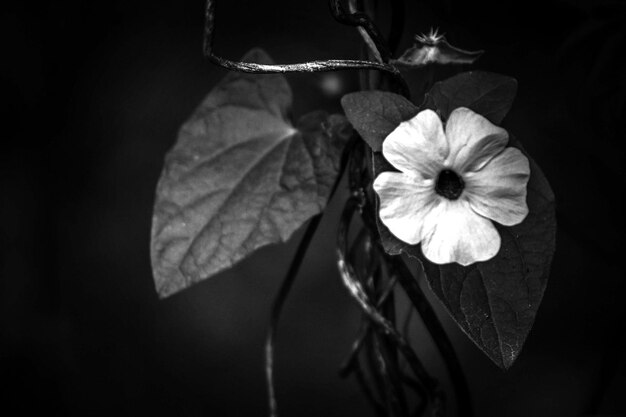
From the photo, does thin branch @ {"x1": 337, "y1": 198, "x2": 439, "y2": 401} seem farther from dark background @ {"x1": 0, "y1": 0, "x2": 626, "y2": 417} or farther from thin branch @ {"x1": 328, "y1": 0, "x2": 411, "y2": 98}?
dark background @ {"x1": 0, "y1": 0, "x2": 626, "y2": 417}

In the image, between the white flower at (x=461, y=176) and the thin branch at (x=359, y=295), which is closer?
the white flower at (x=461, y=176)

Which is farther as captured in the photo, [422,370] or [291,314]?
[291,314]

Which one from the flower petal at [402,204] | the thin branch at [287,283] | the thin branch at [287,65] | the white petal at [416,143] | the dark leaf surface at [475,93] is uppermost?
the thin branch at [287,65]

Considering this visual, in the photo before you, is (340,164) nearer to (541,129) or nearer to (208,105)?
(208,105)

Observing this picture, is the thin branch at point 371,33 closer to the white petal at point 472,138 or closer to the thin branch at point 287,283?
the white petal at point 472,138

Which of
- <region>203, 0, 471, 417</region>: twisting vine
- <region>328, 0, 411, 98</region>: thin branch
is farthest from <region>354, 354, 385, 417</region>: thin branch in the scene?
<region>328, 0, 411, 98</region>: thin branch

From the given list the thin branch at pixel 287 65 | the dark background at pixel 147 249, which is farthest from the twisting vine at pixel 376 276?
the dark background at pixel 147 249

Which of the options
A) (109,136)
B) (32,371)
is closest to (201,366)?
(32,371)
